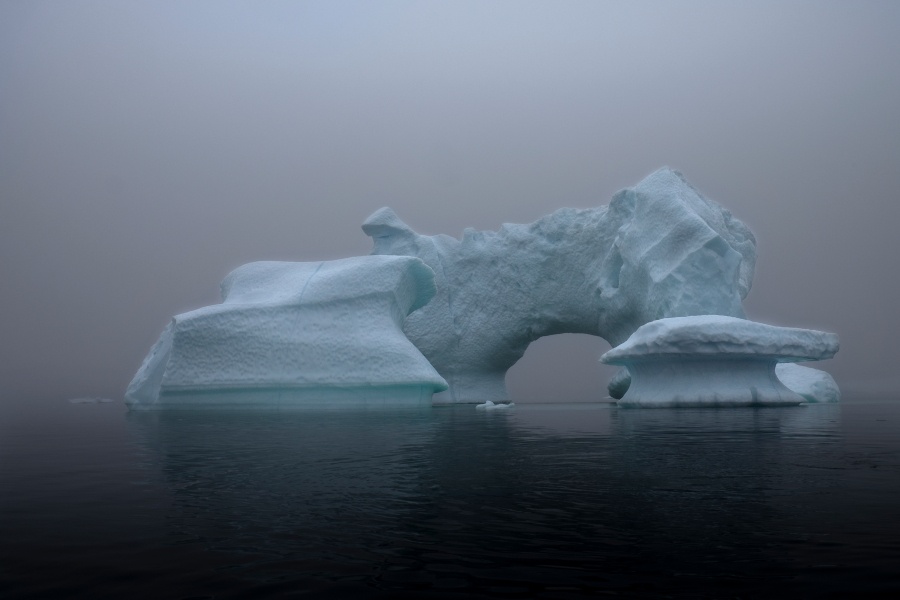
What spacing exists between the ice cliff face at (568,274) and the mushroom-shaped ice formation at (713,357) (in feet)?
7.86

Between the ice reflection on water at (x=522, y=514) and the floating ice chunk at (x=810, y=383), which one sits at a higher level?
the ice reflection on water at (x=522, y=514)

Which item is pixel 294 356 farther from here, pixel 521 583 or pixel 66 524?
pixel 521 583

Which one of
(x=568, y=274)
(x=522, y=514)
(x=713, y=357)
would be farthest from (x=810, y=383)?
(x=522, y=514)

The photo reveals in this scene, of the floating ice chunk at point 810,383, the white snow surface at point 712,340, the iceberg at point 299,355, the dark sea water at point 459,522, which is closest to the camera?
the dark sea water at point 459,522

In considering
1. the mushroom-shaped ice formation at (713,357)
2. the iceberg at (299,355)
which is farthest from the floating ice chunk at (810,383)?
the iceberg at (299,355)

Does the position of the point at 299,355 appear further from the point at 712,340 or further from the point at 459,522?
the point at 459,522

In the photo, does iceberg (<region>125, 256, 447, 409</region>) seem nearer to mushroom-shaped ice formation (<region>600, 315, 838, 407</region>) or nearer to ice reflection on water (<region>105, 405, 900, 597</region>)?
mushroom-shaped ice formation (<region>600, 315, 838, 407</region>)

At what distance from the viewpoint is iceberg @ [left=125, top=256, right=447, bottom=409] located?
510 inches

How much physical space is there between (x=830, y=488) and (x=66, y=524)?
3.34 m

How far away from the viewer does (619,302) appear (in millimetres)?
16031

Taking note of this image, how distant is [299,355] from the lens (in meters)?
13.1

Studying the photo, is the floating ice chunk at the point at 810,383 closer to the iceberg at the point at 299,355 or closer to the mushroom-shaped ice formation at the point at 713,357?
the mushroom-shaped ice formation at the point at 713,357

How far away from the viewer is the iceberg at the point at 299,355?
12953 mm

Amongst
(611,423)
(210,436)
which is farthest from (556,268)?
(210,436)
